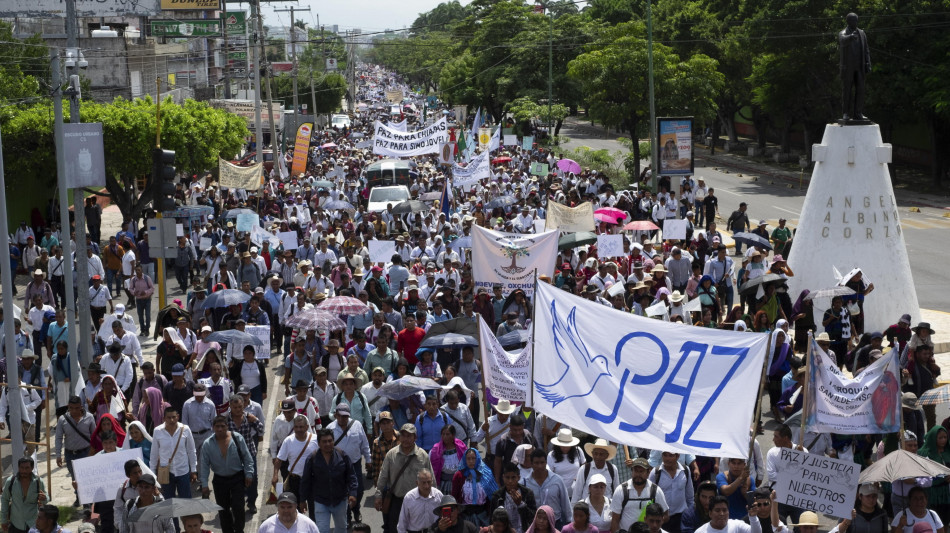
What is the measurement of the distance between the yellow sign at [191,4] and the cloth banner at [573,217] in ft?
136

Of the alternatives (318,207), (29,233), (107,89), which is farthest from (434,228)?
(107,89)

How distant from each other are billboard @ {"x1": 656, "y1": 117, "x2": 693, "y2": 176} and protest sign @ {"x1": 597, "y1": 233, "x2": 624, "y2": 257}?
36.0ft

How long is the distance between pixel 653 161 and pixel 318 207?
916 cm

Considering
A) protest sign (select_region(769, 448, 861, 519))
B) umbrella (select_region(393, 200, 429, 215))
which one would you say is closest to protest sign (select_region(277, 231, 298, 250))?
umbrella (select_region(393, 200, 429, 215))

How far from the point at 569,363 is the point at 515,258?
8.31m

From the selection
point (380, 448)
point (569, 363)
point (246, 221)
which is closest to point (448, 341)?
point (380, 448)

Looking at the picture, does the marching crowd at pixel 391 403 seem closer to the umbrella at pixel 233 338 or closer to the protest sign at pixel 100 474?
the umbrella at pixel 233 338

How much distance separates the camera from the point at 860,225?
1858cm

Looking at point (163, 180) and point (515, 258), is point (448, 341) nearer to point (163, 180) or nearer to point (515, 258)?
point (515, 258)

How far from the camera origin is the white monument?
730 inches

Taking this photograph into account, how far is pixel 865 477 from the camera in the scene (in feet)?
32.2

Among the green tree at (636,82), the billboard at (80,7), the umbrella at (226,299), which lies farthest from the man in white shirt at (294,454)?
the green tree at (636,82)

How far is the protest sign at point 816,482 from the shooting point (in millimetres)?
9531

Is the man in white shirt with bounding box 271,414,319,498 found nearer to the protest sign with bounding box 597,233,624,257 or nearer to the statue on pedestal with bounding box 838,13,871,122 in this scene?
the protest sign with bounding box 597,233,624,257
